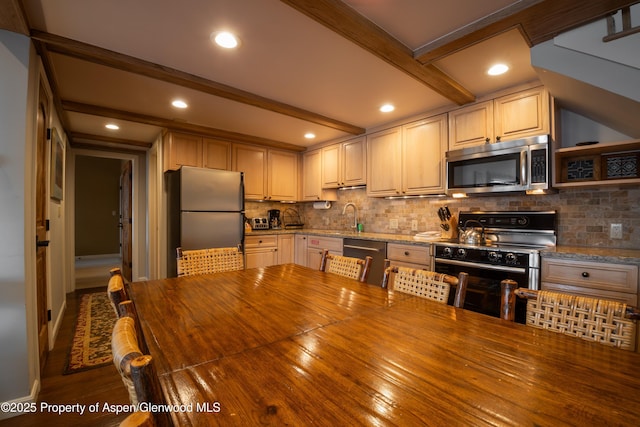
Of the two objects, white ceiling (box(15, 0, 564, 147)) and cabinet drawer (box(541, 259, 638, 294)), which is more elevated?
white ceiling (box(15, 0, 564, 147))

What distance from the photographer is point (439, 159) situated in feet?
9.62

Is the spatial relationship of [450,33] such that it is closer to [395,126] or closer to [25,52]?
[395,126]

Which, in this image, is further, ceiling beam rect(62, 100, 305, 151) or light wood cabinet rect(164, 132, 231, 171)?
light wood cabinet rect(164, 132, 231, 171)

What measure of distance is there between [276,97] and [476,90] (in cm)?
184

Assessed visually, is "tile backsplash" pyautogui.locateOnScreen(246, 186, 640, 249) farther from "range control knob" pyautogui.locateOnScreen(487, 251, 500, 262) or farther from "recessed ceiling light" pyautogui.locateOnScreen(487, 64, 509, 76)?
"recessed ceiling light" pyautogui.locateOnScreen(487, 64, 509, 76)

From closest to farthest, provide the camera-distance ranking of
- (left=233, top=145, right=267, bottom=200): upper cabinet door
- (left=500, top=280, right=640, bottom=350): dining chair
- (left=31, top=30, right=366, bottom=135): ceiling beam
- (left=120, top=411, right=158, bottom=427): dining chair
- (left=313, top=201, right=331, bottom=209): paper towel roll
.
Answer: (left=120, top=411, right=158, bottom=427): dining chair → (left=500, top=280, right=640, bottom=350): dining chair → (left=31, top=30, right=366, bottom=135): ceiling beam → (left=233, top=145, right=267, bottom=200): upper cabinet door → (left=313, top=201, right=331, bottom=209): paper towel roll

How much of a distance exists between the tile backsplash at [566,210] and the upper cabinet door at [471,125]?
57 centimetres

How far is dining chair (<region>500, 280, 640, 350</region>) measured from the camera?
0.89 meters

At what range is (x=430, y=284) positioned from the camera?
56.1 inches

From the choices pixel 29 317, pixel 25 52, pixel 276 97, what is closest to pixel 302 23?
pixel 276 97

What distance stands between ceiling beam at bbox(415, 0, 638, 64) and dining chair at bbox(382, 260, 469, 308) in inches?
57.3

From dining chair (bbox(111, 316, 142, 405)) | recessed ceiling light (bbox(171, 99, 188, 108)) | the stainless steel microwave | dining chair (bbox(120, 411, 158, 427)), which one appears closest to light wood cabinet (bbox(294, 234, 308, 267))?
the stainless steel microwave

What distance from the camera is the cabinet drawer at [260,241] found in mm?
3855

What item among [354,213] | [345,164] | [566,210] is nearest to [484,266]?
[566,210]
